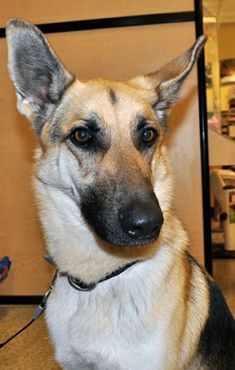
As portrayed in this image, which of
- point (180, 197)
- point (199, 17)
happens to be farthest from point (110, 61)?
point (180, 197)

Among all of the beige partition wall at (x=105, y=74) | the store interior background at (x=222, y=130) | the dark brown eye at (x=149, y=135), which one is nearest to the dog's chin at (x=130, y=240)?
the dark brown eye at (x=149, y=135)

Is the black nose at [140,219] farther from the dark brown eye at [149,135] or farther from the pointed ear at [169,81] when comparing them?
the pointed ear at [169,81]

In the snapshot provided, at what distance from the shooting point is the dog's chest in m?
1.20

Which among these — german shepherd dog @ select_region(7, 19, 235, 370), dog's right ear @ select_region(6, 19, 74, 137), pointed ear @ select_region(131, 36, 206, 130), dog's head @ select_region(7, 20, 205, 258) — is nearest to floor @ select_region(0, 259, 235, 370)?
german shepherd dog @ select_region(7, 19, 235, 370)

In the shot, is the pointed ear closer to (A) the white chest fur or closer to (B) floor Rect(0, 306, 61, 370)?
(A) the white chest fur

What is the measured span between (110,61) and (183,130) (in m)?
0.63

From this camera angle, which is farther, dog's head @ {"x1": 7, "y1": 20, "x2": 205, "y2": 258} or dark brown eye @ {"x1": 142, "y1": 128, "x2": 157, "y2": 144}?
dark brown eye @ {"x1": 142, "y1": 128, "x2": 157, "y2": 144}

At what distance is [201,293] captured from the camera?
4.63 ft

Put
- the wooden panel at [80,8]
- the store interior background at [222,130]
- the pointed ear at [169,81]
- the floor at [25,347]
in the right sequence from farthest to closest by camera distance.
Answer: the store interior background at [222,130]
the wooden panel at [80,8]
the floor at [25,347]
the pointed ear at [169,81]

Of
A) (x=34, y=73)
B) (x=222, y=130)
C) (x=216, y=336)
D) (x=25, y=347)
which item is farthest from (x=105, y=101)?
(x=222, y=130)

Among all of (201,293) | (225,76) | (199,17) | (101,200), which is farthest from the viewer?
(225,76)

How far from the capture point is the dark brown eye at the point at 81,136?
4.16ft

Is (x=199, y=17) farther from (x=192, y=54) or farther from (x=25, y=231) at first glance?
(x=25, y=231)

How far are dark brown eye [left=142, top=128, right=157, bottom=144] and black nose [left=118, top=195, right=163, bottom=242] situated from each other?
0.30 meters
